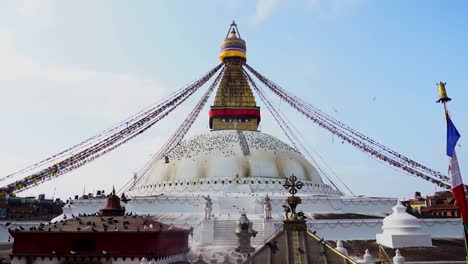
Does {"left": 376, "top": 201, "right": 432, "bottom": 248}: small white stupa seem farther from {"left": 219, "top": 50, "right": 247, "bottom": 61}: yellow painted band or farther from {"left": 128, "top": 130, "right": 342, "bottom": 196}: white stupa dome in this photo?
{"left": 219, "top": 50, "right": 247, "bottom": 61}: yellow painted band

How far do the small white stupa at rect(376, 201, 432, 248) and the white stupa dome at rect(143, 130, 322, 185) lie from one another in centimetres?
830

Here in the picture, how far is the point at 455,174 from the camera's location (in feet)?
21.3

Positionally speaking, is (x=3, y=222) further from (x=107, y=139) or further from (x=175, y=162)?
(x=175, y=162)

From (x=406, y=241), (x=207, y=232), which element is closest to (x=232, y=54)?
(x=207, y=232)

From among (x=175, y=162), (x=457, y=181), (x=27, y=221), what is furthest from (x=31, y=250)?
(x=175, y=162)

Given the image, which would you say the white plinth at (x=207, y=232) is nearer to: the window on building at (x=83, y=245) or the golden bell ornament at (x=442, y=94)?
the window on building at (x=83, y=245)

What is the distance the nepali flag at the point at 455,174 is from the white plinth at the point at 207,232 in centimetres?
1050

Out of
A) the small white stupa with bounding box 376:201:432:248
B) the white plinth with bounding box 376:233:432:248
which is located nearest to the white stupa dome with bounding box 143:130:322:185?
the small white stupa with bounding box 376:201:432:248

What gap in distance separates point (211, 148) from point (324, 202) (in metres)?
7.52

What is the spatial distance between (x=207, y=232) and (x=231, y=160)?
7.07 m

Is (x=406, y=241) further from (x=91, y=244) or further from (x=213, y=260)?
(x=91, y=244)

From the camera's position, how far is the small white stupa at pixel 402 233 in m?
13.6

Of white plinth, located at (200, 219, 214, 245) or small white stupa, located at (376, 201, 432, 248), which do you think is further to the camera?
white plinth, located at (200, 219, 214, 245)

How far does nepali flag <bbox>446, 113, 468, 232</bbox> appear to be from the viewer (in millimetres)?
6270
